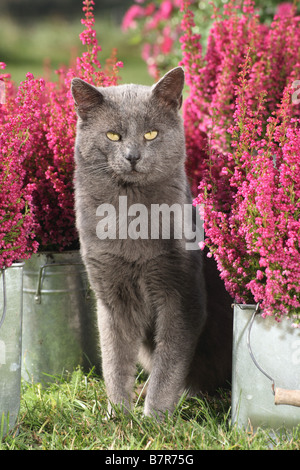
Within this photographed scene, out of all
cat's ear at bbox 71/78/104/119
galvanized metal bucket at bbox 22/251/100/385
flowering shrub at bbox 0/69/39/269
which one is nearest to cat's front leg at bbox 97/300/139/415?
galvanized metal bucket at bbox 22/251/100/385

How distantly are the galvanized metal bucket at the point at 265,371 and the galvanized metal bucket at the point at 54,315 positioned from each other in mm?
848

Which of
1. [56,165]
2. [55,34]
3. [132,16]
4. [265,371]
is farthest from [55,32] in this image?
[265,371]

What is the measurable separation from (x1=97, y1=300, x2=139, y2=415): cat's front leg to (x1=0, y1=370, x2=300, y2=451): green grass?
0.09 metres

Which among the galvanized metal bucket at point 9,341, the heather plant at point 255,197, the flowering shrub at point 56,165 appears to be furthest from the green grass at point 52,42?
the galvanized metal bucket at point 9,341

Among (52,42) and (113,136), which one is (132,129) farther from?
(52,42)

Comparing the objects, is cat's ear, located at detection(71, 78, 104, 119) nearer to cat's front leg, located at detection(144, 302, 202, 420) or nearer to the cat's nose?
the cat's nose

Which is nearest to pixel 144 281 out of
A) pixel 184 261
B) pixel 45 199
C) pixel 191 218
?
pixel 184 261

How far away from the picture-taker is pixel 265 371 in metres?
1.62

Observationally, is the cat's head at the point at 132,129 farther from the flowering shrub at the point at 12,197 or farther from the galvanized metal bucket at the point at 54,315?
the galvanized metal bucket at the point at 54,315

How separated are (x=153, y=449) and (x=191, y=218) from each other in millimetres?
795

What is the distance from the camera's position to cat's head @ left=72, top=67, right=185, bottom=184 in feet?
5.90

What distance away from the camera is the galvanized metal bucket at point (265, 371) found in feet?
5.20

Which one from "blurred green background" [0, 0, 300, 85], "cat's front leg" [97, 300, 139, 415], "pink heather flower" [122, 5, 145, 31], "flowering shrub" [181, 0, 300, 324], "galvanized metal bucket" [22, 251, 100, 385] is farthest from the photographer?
"blurred green background" [0, 0, 300, 85]
